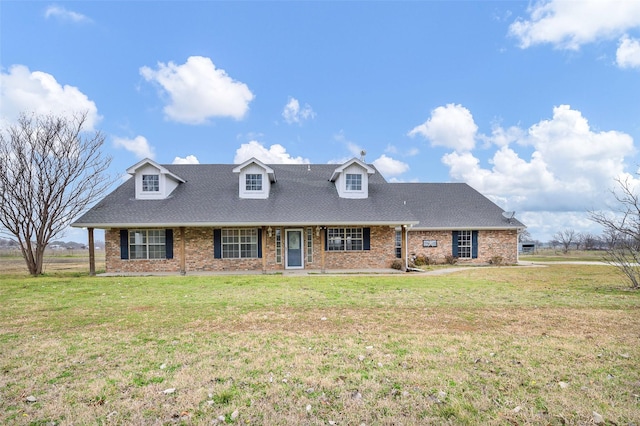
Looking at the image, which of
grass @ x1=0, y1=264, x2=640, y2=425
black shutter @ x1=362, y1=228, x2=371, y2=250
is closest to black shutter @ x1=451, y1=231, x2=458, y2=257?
black shutter @ x1=362, y1=228, x2=371, y2=250

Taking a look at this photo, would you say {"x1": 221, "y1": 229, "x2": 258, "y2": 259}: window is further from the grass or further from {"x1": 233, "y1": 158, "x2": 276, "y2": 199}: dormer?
the grass

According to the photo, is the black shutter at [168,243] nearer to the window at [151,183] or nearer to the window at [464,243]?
the window at [151,183]

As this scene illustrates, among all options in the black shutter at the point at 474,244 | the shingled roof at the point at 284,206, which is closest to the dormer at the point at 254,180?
the shingled roof at the point at 284,206

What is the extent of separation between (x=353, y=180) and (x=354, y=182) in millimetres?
121

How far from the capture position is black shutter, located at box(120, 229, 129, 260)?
1647 centimetres

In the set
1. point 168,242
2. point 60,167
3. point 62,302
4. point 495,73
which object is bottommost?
point 62,302

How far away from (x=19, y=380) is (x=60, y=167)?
16.2m

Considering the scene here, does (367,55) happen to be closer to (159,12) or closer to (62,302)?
(159,12)

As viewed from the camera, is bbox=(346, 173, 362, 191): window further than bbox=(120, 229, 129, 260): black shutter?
Yes

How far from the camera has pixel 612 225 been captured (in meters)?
11.0

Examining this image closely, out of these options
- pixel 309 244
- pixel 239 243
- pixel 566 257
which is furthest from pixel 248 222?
pixel 566 257

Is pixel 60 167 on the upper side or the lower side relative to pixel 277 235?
upper

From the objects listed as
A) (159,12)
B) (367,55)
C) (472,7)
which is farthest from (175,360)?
(367,55)

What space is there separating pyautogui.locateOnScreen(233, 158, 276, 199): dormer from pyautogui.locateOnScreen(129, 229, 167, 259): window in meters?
4.45
